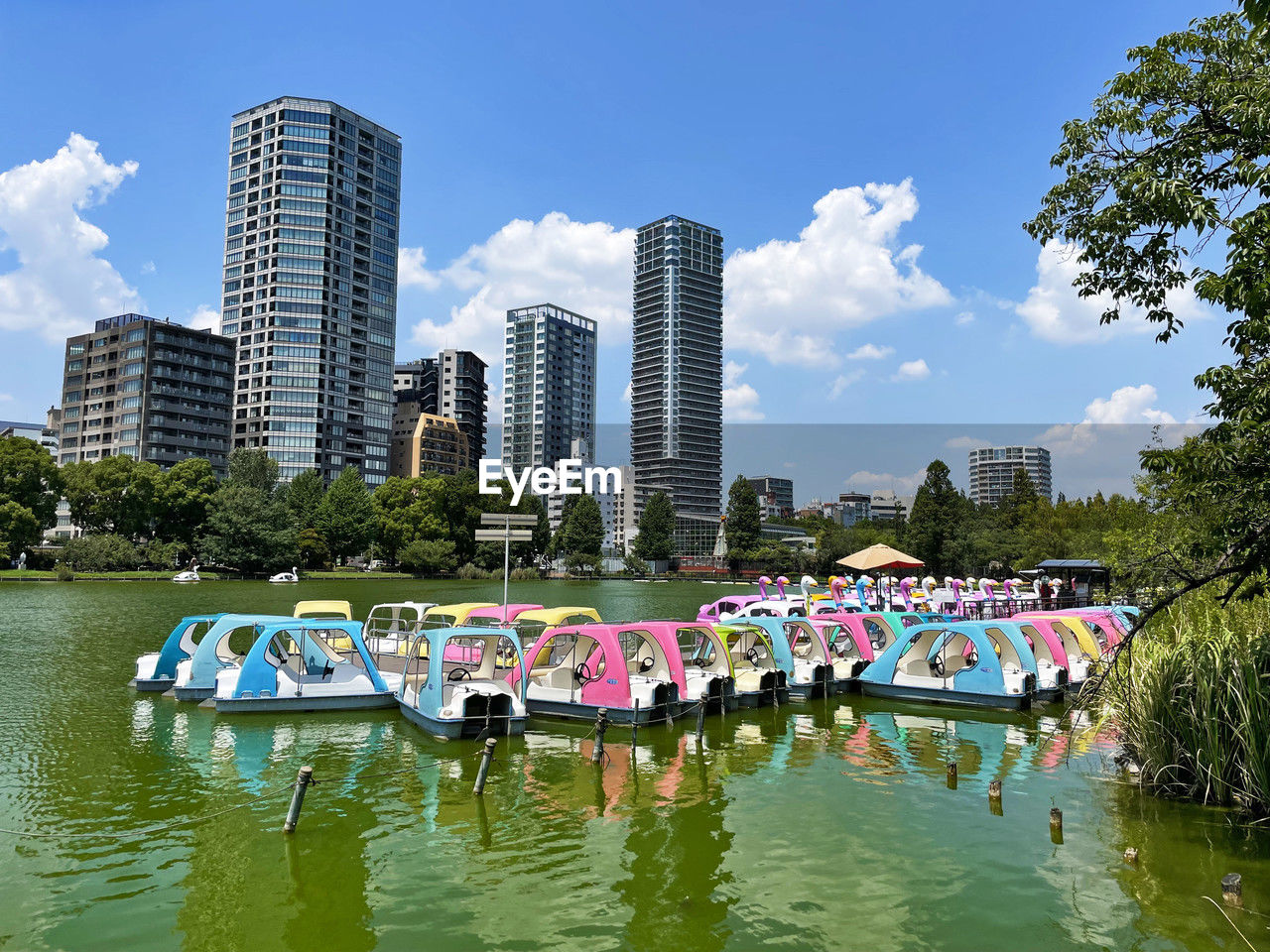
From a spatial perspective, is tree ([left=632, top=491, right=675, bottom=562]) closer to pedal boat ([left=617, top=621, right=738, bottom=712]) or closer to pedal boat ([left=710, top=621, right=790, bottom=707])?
pedal boat ([left=710, top=621, right=790, bottom=707])

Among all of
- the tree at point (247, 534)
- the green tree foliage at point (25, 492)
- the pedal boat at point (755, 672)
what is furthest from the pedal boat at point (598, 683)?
the green tree foliage at point (25, 492)

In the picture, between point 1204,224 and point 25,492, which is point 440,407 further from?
point 1204,224

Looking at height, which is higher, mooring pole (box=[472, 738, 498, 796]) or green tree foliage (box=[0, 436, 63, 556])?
green tree foliage (box=[0, 436, 63, 556])

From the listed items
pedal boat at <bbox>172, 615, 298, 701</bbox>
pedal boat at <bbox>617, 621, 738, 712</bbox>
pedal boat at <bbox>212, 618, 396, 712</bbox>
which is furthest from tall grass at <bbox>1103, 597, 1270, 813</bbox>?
pedal boat at <bbox>172, 615, 298, 701</bbox>

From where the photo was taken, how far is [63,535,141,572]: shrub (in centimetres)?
7081

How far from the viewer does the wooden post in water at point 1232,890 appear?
352 inches

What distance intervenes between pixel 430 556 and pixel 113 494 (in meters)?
30.0

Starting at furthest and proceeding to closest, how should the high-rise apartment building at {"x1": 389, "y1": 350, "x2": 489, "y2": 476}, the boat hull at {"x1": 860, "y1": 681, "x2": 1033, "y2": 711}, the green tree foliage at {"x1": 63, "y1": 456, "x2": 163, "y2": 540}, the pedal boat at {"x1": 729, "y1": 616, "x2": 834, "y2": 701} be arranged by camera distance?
the high-rise apartment building at {"x1": 389, "y1": 350, "x2": 489, "y2": 476}
the green tree foliage at {"x1": 63, "y1": 456, "x2": 163, "y2": 540}
the pedal boat at {"x1": 729, "y1": 616, "x2": 834, "y2": 701}
the boat hull at {"x1": 860, "y1": 681, "x2": 1033, "y2": 711}

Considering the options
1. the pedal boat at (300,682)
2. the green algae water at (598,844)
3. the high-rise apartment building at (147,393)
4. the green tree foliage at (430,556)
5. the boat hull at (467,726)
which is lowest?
the green algae water at (598,844)

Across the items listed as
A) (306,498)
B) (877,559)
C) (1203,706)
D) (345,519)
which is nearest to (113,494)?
(306,498)

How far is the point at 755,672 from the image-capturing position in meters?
23.2

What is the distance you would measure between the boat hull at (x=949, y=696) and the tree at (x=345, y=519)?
260 ft

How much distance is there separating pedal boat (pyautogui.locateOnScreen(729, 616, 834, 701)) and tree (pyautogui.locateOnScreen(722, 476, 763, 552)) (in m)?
99.0

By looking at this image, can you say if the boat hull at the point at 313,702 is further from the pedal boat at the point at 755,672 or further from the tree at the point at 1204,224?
the tree at the point at 1204,224
